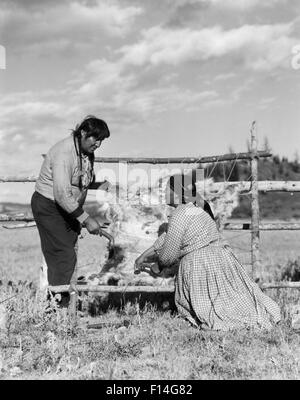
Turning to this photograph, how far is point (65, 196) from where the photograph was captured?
5.42 meters

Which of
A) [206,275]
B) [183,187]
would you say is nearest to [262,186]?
[183,187]

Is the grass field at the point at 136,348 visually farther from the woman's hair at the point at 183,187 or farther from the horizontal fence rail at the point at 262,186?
the horizontal fence rail at the point at 262,186

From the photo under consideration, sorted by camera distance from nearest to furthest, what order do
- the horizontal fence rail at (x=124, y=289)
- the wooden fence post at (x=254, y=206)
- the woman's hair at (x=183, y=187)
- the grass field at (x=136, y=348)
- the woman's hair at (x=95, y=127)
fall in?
the grass field at (x=136, y=348), the woman's hair at (x=95, y=127), the woman's hair at (x=183, y=187), the horizontal fence rail at (x=124, y=289), the wooden fence post at (x=254, y=206)

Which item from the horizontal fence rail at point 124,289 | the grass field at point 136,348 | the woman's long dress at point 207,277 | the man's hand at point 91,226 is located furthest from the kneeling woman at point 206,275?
the man's hand at point 91,226

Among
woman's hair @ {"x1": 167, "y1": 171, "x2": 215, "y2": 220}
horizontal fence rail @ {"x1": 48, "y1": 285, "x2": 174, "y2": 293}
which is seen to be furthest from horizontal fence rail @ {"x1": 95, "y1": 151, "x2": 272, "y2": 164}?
horizontal fence rail @ {"x1": 48, "y1": 285, "x2": 174, "y2": 293}

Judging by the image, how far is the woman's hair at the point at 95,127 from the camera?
539 centimetres

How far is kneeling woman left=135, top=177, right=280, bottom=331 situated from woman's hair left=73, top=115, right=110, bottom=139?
0.78 metres

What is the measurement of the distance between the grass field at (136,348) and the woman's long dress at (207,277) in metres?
0.21

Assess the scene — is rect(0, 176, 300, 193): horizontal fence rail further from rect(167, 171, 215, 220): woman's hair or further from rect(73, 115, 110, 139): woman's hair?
rect(73, 115, 110, 139): woman's hair

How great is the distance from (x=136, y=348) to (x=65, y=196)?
1.57 meters

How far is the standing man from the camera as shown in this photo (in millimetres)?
5434

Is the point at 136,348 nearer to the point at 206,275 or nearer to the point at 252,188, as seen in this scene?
the point at 206,275
